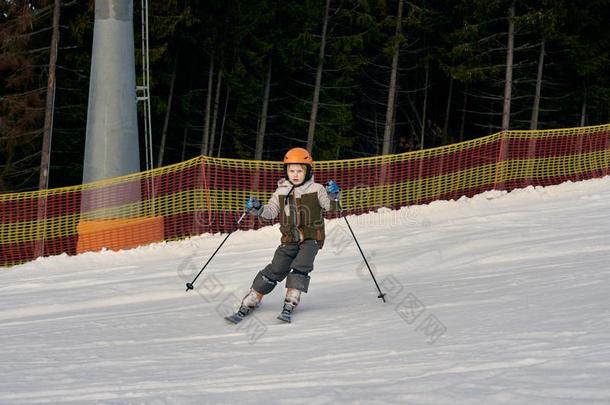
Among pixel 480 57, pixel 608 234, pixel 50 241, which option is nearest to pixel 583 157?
pixel 608 234

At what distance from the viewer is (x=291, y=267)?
24.1 feet

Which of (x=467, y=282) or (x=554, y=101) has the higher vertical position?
(x=554, y=101)

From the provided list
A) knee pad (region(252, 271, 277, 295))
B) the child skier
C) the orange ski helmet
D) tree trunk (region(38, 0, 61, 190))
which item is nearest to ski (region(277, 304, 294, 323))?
the child skier

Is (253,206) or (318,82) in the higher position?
(318,82)

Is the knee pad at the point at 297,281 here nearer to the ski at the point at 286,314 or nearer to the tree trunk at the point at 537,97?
the ski at the point at 286,314

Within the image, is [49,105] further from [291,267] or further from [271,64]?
[291,267]

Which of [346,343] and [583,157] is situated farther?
[583,157]

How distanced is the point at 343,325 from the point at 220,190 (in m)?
8.42

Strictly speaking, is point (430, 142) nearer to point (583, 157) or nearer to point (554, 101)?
point (554, 101)

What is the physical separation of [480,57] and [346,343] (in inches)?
906

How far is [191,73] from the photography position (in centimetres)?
3112

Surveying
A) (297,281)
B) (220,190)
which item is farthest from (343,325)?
(220,190)

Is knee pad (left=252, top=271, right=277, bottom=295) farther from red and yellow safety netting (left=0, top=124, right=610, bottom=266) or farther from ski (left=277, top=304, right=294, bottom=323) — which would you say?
red and yellow safety netting (left=0, top=124, right=610, bottom=266)

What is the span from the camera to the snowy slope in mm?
4516
